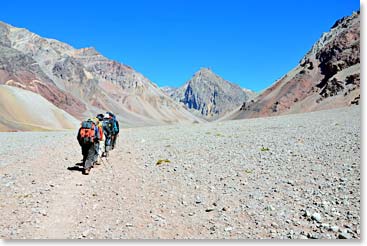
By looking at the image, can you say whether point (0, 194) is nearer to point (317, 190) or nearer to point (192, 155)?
point (192, 155)

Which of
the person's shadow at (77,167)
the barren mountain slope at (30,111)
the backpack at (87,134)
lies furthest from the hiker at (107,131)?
Answer: the barren mountain slope at (30,111)

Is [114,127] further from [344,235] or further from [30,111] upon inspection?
[30,111]

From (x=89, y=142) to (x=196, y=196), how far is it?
531cm

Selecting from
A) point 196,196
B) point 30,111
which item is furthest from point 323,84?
point 196,196

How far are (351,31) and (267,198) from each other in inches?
5033

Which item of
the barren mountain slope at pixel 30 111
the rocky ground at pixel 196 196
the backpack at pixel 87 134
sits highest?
the barren mountain slope at pixel 30 111

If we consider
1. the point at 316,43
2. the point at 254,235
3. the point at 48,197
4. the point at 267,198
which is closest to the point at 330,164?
the point at 267,198

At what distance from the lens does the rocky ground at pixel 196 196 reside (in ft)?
28.1

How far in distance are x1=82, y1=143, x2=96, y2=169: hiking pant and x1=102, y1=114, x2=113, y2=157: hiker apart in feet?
9.45

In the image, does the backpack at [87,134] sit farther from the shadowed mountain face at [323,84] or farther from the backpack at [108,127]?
the shadowed mountain face at [323,84]

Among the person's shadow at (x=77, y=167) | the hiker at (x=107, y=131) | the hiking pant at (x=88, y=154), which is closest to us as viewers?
the hiking pant at (x=88, y=154)

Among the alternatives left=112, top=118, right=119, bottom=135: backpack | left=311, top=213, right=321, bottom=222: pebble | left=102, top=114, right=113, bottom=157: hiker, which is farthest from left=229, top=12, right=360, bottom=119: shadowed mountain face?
left=311, top=213, right=321, bottom=222: pebble

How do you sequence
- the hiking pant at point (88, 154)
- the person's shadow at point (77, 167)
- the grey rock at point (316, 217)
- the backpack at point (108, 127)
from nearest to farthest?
the grey rock at point (316, 217), the hiking pant at point (88, 154), the person's shadow at point (77, 167), the backpack at point (108, 127)

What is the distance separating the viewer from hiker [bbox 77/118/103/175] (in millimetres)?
14227
